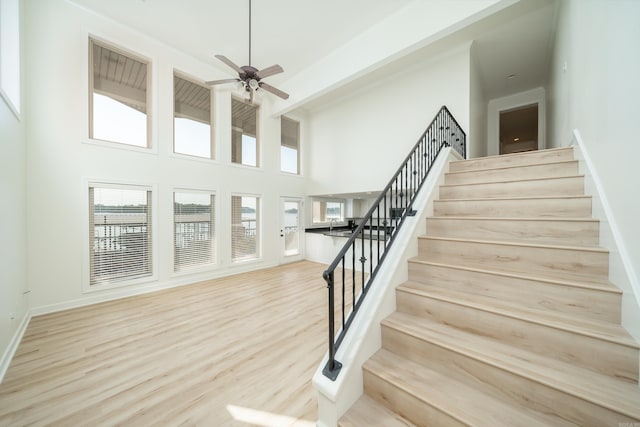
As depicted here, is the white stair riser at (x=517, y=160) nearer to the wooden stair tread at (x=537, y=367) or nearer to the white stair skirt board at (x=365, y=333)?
the white stair skirt board at (x=365, y=333)

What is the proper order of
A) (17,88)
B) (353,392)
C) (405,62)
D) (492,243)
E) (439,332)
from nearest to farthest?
(353,392) < (439,332) < (492,243) < (17,88) < (405,62)

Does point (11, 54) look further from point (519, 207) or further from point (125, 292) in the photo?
point (519, 207)

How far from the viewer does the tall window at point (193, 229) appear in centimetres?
443

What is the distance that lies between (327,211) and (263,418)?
20.4ft

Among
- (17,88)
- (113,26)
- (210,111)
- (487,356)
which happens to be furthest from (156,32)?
(487,356)

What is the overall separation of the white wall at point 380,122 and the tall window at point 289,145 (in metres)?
0.41

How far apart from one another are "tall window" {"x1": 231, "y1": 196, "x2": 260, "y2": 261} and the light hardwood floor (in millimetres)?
1895

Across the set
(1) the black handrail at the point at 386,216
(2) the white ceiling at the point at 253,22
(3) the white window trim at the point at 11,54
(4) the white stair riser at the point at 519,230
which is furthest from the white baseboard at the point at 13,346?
(2) the white ceiling at the point at 253,22

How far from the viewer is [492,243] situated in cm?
185

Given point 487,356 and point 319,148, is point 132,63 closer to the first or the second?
point 319,148

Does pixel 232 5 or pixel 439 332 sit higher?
pixel 232 5

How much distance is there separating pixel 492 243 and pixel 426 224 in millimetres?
656

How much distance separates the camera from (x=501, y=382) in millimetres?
1189

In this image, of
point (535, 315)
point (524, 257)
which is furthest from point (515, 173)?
point (535, 315)
